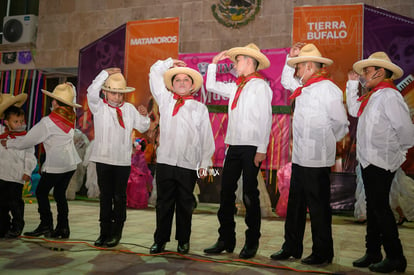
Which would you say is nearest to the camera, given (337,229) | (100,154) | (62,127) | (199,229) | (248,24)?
(100,154)

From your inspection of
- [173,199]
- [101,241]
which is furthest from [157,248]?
[101,241]

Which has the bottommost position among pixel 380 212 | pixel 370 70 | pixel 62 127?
pixel 380 212

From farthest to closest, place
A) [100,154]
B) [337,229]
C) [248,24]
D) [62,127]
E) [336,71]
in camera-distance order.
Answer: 1. [248,24]
2. [336,71]
3. [337,229]
4. [62,127]
5. [100,154]

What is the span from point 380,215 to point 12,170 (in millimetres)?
3341

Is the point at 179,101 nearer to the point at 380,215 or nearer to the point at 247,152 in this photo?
the point at 247,152

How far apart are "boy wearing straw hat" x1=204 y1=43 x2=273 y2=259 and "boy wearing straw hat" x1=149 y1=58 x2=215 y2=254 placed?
0.82 feet

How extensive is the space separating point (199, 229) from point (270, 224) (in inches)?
47.8

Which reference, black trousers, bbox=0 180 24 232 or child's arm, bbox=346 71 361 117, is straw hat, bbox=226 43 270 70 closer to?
child's arm, bbox=346 71 361 117

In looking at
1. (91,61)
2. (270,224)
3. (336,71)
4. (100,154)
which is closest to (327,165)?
(100,154)

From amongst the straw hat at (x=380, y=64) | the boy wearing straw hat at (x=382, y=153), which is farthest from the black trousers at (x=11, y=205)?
the straw hat at (x=380, y=64)

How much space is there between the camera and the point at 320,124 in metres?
3.28

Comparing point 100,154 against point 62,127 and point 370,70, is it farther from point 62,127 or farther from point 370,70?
point 370,70

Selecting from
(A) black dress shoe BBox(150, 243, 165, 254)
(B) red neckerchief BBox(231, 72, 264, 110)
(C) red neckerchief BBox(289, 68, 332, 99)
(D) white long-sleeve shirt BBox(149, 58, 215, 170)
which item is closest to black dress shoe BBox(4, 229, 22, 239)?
(A) black dress shoe BBox(150, 243, 165, 254)

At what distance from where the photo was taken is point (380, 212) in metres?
3.10
